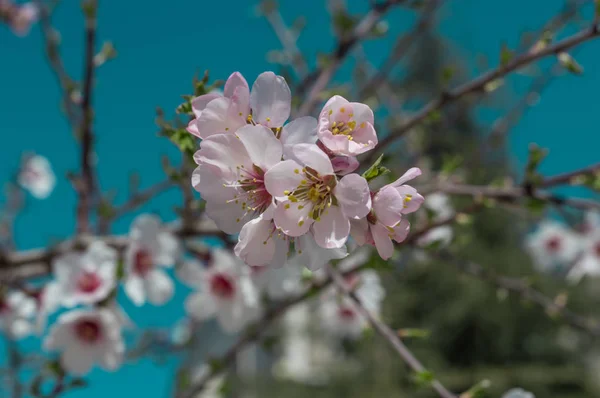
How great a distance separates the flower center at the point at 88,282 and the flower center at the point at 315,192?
2.90 feet

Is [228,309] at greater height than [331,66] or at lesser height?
lesser

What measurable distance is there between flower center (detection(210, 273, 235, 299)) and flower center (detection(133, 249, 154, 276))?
195 millimetres

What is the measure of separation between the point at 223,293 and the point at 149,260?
0.25 metres

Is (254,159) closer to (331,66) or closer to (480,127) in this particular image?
(331,66)

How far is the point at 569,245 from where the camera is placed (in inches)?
117

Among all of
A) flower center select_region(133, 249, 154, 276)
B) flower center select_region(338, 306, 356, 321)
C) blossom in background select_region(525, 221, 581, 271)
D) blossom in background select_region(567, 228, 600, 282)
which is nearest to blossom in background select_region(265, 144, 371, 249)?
flower center select_region(133, 249, 154, 276)

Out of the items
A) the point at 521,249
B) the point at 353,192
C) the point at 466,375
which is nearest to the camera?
the point at 353,192

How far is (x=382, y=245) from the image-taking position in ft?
1.53

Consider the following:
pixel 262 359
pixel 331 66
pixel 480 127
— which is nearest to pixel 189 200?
pixel 331 66

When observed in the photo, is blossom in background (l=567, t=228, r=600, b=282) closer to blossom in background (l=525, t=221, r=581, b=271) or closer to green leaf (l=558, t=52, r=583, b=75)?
blossom in background (l=525, t=221, r=581, b=271)

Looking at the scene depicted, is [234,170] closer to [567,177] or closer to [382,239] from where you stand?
[382,239]

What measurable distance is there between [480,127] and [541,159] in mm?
8132

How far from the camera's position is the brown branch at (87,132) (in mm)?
1101

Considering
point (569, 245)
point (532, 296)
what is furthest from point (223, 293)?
point (569, 245)
